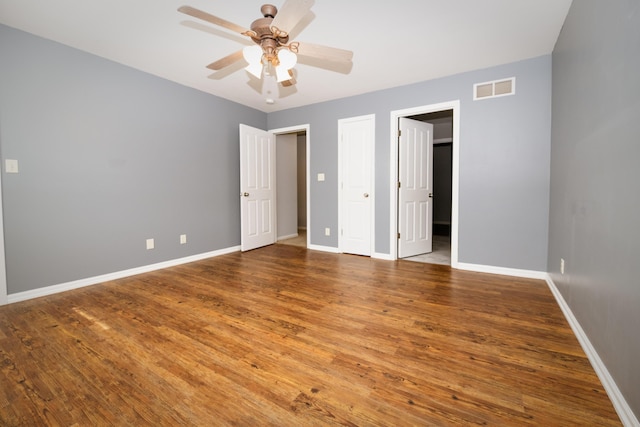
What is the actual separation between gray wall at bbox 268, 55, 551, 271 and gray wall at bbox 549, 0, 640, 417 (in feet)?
2.35

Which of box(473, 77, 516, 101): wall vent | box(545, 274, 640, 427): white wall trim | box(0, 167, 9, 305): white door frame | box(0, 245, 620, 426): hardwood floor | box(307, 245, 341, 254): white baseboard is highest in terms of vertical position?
box(473, 77, 516, 101): wall vent

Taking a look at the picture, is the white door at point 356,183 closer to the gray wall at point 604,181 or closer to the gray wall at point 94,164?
the gray wall at point 94,164

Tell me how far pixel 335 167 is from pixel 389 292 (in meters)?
2.44

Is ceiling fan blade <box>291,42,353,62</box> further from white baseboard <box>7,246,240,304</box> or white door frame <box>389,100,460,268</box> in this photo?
white baseboard <box>7,246,240,304</box>

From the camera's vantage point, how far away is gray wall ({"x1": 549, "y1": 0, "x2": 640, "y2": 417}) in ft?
4.10

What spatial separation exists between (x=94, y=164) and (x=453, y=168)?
13.9ft

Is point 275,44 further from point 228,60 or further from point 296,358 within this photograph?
point 296,358

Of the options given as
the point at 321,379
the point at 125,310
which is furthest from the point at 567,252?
the point at 125,310

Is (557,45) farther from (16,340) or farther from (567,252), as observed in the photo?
(16,340)

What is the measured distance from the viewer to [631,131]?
1.28 metres

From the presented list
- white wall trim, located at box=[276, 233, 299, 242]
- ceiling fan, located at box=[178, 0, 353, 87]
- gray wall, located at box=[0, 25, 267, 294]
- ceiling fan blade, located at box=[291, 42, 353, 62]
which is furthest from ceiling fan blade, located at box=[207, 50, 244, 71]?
white wall trim, located at box=[276, 233, 299, 242]

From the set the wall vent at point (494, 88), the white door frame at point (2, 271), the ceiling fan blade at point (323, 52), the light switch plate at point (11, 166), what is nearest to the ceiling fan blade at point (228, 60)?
the ceiling fan blade at point (323, 52)

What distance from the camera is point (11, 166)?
257 centimetres

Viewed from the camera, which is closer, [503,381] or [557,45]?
[503,381]
